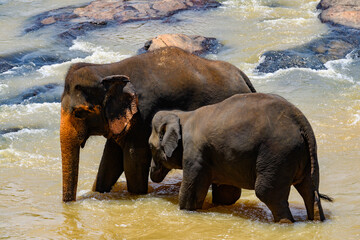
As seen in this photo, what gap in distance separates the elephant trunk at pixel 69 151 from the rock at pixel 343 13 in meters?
9.71

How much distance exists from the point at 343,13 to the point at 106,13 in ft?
18.6

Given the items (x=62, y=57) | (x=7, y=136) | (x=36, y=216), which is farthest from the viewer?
(x=62, y=57)

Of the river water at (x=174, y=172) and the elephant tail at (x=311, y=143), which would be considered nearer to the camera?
the elephant tail at (x=311, y=143)

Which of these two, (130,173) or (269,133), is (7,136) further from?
(269,133)

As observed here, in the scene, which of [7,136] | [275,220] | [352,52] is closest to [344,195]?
[275,220]

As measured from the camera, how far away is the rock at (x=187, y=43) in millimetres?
13398

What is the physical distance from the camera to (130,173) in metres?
6.77

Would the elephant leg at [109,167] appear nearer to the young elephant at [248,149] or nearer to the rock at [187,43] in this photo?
the young elephant at [248,149]

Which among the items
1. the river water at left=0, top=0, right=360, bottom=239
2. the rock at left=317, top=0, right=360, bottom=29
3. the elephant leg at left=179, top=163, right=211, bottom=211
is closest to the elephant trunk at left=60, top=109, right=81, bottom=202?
the river water at left=0, top=0, right=360, bottom=239

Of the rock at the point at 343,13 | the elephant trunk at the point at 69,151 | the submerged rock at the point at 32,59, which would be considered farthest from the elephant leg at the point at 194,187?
the rock at the point at 343,13

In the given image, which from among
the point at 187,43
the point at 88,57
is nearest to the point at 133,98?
the point at 187,43

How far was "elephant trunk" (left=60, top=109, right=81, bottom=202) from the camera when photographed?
21.6 feet

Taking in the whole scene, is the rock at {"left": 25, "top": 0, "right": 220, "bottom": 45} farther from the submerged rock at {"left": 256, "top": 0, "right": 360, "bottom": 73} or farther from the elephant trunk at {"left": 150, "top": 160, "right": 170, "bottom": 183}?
the elephant trunk at {"left": 150, "top": 160, "right": 170, "bottom": 183}

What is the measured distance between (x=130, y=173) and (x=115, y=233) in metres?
1.13
